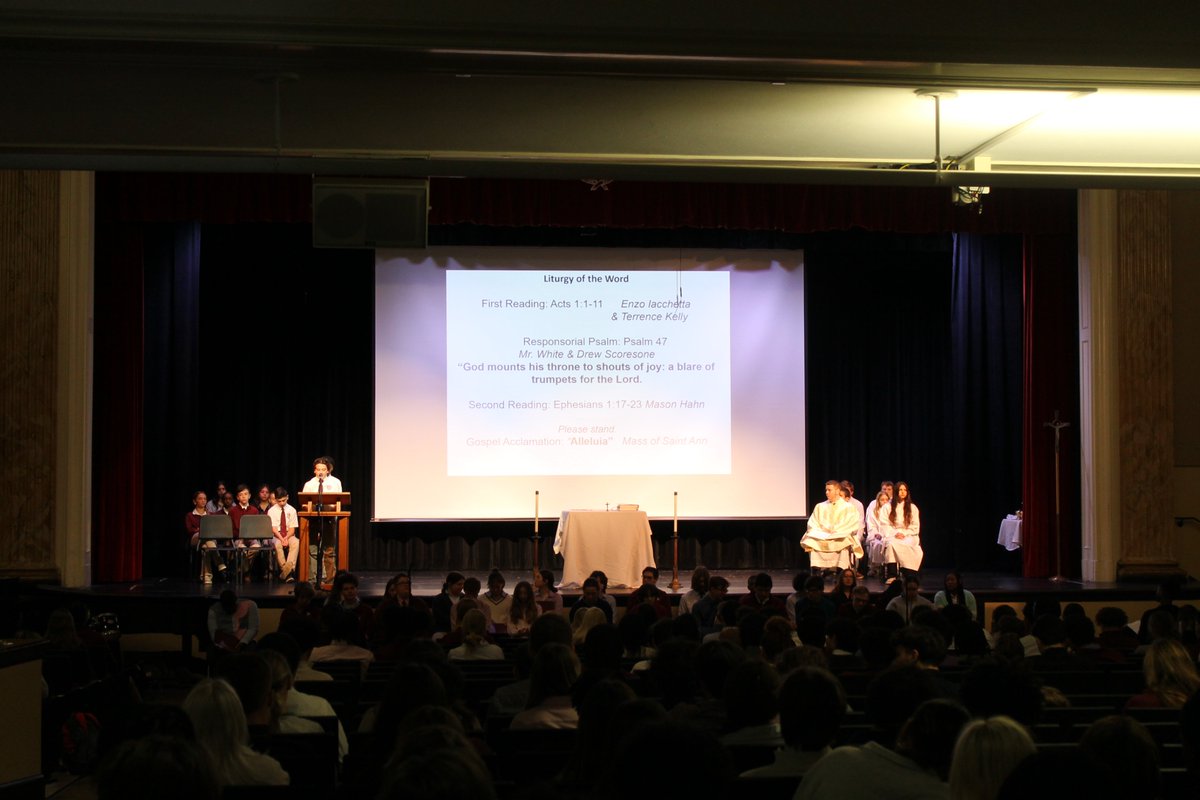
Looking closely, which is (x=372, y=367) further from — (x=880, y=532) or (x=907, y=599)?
(x=907, y=599)

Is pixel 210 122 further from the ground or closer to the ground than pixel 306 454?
further from the ground

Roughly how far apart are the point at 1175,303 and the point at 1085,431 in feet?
5.20

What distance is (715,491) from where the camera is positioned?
50.3 feet

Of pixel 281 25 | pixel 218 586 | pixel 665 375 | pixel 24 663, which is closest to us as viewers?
pixel 281 25

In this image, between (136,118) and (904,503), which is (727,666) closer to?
(136,118)

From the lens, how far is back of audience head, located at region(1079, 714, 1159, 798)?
109 inches

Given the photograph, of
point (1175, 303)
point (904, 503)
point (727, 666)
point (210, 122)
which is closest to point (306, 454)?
point (904, 503)

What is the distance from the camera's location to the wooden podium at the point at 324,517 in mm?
13742

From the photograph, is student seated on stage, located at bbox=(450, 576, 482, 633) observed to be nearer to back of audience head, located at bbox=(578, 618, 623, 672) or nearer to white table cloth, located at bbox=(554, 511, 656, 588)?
white table cloth, located at bbox=(554, 511, 656, 588)

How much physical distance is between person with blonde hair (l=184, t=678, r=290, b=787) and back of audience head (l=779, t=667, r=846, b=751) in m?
1.35

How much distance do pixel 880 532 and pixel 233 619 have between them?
721 cm

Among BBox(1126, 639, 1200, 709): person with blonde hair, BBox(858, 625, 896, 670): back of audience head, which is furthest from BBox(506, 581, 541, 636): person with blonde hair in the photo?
BBox(1126, 639, 1200, 709): person with blonde hair

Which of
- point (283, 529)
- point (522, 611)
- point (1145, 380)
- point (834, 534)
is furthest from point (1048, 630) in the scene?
point (283, 529)

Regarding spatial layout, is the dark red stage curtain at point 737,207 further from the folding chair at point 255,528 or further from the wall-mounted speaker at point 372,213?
the wall-mounted speaker at point 372,213
